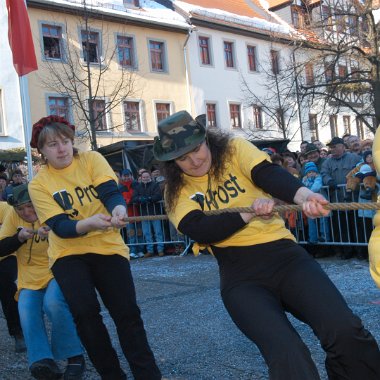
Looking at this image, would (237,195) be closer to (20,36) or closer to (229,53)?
(20,36)

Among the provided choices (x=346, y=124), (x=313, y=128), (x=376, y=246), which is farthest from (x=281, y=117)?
(x=376, y=246)

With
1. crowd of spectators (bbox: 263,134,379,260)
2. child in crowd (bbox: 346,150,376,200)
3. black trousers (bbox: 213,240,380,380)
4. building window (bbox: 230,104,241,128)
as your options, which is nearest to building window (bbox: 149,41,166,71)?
building window (bbox: 230,104,241,128)

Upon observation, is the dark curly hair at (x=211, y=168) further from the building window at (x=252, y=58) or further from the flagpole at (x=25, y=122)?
the building window at (x=252, y=58)

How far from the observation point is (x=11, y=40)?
9.38m

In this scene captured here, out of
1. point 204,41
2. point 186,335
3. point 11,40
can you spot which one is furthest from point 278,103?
point 186,335

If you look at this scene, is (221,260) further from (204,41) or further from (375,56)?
(204,41)

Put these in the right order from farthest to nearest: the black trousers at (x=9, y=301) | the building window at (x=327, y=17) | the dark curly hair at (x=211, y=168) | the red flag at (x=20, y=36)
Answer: the building window at (x=327, y=17), the red flag at (x=20, y=36), the black trousers at (x=9, y=301), the dark curly hair at (x=211, y=168)

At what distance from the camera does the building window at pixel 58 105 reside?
22.0 metres

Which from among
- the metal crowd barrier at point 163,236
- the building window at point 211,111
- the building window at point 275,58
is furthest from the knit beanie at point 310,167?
the building window at point 275,58

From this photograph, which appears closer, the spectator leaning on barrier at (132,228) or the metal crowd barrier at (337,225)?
the metal crowd barrier at (337,225)

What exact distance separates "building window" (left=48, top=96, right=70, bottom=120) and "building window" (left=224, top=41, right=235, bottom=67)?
387 inches

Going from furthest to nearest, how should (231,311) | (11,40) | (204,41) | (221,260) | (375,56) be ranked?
(204,41)
(375,56)
(11,40)
(221,260)
(231,311)

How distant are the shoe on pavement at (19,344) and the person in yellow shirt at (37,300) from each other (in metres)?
0.84

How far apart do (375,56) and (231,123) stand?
10565mm
